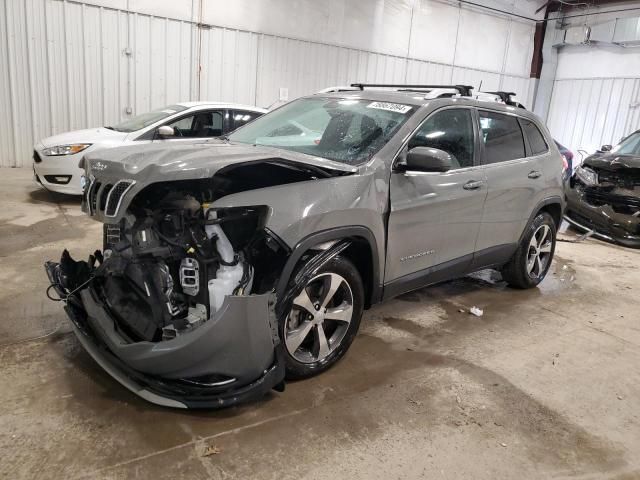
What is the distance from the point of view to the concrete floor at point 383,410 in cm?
228

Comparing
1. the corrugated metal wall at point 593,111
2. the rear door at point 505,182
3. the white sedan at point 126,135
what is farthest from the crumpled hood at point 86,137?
the corrugated metal wall at point 593,111

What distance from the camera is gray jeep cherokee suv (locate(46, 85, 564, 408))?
242cm

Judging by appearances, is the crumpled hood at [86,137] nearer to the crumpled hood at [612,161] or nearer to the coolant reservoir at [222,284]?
the coolant reservoir at [222,284]

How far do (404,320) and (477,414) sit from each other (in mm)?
1223

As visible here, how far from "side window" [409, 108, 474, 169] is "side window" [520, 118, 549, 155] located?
3.04 feet

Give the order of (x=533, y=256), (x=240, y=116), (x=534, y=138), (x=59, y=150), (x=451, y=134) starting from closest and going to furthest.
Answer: (x=451, y=134) → (x=534, y=138) → (x=533, y=256) → (x=59, y=150) → (x=240, y=116)

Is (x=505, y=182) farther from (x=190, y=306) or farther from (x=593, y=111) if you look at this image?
(x=593, y=111)

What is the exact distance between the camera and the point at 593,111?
14445mm

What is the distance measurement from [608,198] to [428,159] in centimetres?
525

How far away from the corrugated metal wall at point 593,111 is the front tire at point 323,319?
13.6 metres

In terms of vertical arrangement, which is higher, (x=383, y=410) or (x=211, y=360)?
(x=211, y=360)

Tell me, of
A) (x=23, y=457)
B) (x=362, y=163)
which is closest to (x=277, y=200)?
(x=362, y=163)

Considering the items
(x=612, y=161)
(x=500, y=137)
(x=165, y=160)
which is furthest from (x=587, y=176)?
(x=165, y=160)

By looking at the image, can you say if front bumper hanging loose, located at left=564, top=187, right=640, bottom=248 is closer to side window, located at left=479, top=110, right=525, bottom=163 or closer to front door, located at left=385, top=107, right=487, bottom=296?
side window, located at left=479, top=110, right=525, bottom=163
